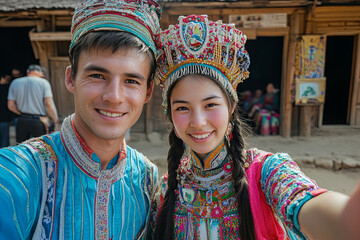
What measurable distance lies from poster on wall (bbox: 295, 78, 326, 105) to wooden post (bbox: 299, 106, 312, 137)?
0.19 meters

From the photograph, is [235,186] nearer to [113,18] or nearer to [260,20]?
[113,18]

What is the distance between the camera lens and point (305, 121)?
7094 millimetres

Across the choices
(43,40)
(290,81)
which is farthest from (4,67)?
(290,81)

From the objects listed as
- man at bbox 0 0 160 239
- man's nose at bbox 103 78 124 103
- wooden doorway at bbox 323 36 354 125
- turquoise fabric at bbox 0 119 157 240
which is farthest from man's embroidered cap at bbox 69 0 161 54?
wooden doorway at bbox 323 36 354 125

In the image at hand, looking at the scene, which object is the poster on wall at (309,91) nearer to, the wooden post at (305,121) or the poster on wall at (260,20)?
the wooden post at (305,121)

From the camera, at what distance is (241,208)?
1.49 m

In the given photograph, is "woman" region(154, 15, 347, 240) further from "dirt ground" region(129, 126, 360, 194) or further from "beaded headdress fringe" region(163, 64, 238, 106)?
"dirt ground" region(129, 126, 360, 194)

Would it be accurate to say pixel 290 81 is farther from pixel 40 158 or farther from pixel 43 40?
pixel 40 158

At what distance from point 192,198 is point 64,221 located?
66 cm

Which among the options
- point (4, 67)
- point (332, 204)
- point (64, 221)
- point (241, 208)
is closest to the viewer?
point (332, 204)

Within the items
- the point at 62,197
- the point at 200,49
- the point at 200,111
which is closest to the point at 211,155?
the point at 200,111

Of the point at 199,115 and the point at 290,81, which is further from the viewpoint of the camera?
the point at 290,81

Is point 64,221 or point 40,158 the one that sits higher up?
point 40,158

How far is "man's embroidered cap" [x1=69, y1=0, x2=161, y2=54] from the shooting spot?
4.88 ft
